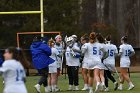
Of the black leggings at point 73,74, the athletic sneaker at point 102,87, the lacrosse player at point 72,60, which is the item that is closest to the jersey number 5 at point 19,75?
the athletic sneaker at point 102,87

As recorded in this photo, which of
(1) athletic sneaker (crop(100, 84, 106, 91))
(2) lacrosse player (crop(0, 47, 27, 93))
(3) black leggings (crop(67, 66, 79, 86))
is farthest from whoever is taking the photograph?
(3) black leggings (crop(67, 66, 79, 86))

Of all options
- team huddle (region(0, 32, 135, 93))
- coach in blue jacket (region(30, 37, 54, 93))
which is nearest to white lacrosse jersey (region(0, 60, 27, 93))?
team huddle (region(0, 32, 135, 93))

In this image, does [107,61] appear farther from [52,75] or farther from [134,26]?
[134,26]

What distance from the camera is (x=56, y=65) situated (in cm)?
2127

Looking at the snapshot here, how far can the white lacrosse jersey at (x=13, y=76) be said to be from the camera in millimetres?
12367

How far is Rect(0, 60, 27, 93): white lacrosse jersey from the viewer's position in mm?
12367

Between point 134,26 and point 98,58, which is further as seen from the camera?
point 134,26

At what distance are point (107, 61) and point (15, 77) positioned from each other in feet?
29.4

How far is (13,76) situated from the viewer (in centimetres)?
1246

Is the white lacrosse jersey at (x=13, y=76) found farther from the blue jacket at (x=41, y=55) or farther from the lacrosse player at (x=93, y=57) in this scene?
the blue jacket at (x=41, y=55)

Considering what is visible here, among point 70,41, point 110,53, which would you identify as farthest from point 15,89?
A: point 110,53

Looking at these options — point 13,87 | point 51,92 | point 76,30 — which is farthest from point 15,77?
point 76,30

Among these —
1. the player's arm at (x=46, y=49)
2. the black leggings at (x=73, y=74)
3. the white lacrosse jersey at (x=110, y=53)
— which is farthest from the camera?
the black leggings at (x=73, y=74)

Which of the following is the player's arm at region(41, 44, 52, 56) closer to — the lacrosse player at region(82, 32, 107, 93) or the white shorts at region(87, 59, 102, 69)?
the lacrosse player at region(82, 32, 107, 93)
